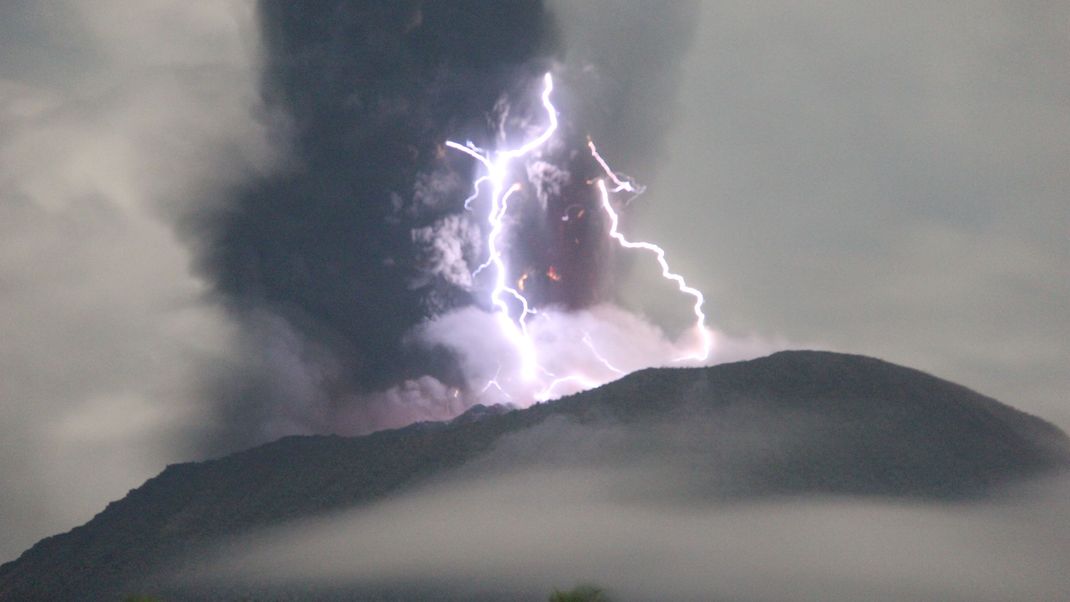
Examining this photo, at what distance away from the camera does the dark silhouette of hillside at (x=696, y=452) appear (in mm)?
85938

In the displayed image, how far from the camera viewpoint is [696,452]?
9081cm

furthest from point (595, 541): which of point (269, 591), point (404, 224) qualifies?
point (404, 224)

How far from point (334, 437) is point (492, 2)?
36103mm

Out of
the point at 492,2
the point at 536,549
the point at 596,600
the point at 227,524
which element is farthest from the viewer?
the point at 492,2

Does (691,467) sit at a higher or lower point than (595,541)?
higher

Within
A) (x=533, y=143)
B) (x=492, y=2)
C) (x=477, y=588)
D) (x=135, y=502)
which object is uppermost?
(x=492, y=2)

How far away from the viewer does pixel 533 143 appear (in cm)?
10594

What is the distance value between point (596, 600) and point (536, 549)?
31080 millimetres

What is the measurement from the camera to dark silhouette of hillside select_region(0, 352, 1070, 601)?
8594 cm

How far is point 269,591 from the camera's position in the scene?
7969 cm

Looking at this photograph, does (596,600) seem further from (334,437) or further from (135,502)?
(135,502)

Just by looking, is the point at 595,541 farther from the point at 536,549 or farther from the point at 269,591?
the point at 269,591

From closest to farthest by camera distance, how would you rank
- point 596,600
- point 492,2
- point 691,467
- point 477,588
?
point 596,600, point 477,588, point 691,467, point 492,2

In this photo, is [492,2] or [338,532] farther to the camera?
[492,2]
